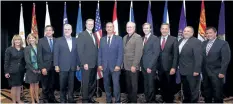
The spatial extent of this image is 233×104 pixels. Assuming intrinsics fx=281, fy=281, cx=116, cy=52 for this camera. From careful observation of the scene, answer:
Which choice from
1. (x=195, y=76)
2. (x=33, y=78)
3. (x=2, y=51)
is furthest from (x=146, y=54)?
(x=2, y=51)

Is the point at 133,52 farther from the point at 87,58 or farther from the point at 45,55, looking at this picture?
the point at 45,55

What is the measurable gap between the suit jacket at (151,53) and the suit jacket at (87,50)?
2.59 feet

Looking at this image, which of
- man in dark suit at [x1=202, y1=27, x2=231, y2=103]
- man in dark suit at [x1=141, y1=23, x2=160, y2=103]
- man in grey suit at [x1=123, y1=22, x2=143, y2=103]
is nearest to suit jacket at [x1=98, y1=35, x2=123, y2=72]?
man in grey suit at [x1=123, y1=22, x2=143, y2=103]

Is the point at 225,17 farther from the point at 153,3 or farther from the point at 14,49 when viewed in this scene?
the point at 14,49

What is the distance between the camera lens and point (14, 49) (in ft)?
14.9

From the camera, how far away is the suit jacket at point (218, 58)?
4031mm

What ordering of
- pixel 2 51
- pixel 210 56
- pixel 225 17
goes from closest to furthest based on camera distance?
pixel 210 56 → pixel 225 17 → pixel 2 51

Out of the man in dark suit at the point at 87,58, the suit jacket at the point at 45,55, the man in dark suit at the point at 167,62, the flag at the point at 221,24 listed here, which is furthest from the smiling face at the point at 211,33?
the suit jacket at the point at 45,55

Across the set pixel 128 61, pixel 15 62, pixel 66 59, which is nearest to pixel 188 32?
pixel 128 61

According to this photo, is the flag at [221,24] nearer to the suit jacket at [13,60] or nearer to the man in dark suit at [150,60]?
the man in dark suit at [150,60]

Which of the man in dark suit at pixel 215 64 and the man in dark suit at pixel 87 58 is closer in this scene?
the man in dark suit at pixel 215 64

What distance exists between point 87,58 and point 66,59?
1.11 ft

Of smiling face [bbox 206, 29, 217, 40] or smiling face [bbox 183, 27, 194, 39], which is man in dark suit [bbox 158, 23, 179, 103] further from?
smiling face [bbox 206, 29, 217, 40]

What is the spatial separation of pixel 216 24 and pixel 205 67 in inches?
79.5
